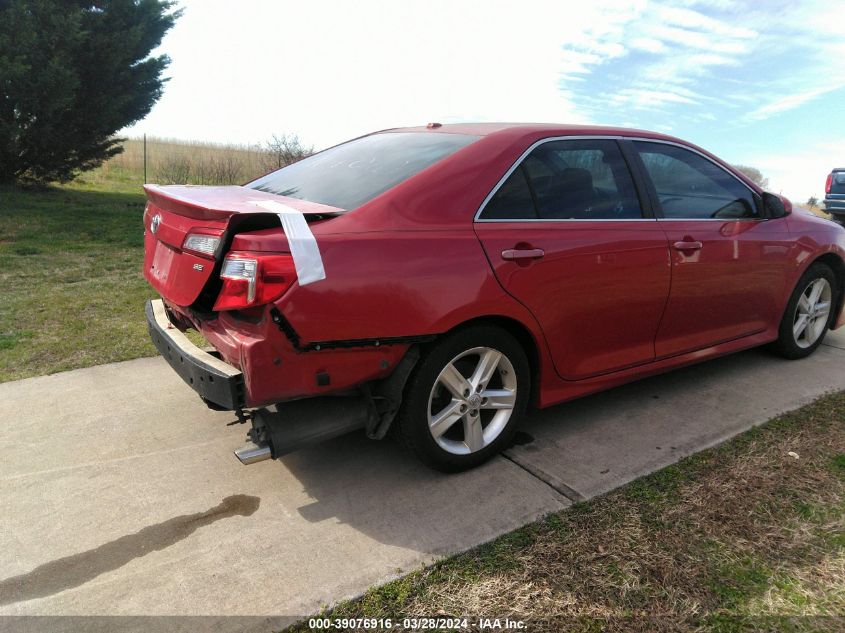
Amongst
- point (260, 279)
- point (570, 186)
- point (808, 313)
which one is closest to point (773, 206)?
point (808, 313)

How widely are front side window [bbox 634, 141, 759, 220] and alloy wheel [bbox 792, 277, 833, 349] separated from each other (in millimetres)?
987

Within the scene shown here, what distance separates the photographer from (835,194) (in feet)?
44.1

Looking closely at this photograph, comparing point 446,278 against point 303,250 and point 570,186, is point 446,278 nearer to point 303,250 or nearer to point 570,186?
point 303,250

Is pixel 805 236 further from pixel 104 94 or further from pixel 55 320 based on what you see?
pixel 104 94

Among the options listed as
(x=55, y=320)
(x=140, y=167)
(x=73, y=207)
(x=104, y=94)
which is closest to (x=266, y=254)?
(x=55, y=320)

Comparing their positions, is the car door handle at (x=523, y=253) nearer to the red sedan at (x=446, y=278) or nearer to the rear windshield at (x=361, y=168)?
the red sedan at (x=446, y=278)

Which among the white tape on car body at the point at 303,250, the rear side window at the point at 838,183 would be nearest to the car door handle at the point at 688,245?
the white tape on car body at the point at 303,250

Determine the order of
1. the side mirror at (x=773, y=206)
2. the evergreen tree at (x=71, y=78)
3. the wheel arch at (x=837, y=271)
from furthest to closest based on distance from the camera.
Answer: the evergreen tree at (x=71, y=78), the wheel arch at (x=837, y=271), the side mirror at (x=773, y=206)

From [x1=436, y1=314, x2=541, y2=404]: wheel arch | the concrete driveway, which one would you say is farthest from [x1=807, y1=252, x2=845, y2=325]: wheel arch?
[x1=436, y1=314, x2=541, y2=404]: wheel arch

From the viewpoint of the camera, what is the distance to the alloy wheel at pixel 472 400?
2900mm

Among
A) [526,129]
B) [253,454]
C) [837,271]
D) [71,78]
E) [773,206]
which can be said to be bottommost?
[253,454]

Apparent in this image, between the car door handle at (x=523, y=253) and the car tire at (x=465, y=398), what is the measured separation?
0.34 m

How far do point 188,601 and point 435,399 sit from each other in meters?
1.35

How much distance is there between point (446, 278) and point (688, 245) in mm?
1750
